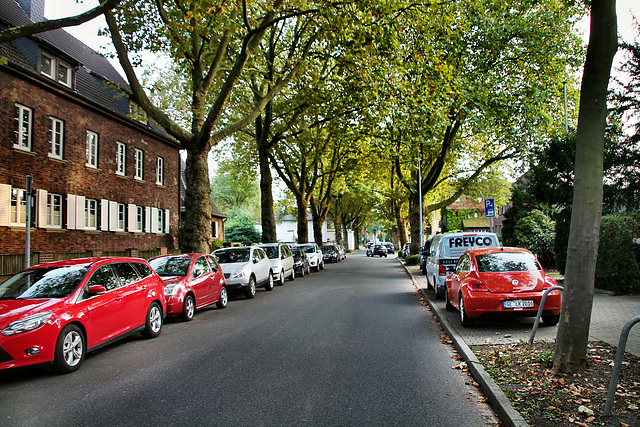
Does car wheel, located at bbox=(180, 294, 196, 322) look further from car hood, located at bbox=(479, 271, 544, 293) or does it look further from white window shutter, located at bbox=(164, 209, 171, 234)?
white window shutter, located at bbox=(164, 209, 171, 234)

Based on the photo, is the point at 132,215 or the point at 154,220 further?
the point at 154,220

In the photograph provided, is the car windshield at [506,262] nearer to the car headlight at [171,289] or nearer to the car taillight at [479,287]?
the car taillight at [479,287]

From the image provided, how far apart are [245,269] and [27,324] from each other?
933 cm

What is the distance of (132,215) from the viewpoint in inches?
1022

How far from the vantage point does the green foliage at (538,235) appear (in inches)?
806

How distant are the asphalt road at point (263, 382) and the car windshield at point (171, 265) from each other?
197 centimetres

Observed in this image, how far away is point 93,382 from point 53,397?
0.62 metres

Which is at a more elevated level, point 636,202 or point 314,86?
point 314,86

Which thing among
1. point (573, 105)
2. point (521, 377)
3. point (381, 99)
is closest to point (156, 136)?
point (381, 99)

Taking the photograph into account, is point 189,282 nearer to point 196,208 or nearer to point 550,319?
point 196,208

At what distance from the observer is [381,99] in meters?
17.6

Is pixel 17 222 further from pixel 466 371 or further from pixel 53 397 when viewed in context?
pixel 466 371

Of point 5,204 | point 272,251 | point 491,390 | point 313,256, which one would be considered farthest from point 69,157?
point 491,390

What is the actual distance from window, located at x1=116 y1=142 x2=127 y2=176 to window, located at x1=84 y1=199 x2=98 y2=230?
8.14 ft
